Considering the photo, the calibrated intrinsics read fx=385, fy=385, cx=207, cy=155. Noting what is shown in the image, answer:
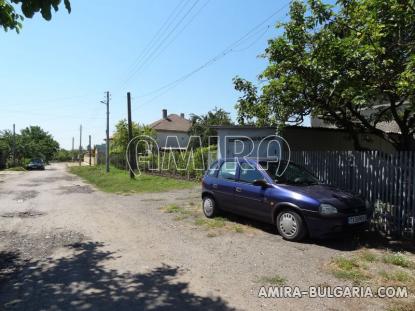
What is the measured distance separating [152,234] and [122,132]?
2997 centimetres

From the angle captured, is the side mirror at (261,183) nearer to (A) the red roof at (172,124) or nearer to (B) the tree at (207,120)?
(B) the tree at (207,120)

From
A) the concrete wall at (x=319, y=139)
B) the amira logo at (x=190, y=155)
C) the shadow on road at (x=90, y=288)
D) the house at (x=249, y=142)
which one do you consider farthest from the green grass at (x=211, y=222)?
the concrete wall at (x=319, y=139)

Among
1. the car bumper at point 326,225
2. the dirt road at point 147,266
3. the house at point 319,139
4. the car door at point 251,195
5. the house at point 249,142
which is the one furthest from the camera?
the house at point 249,142

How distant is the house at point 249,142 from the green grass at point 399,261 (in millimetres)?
7025

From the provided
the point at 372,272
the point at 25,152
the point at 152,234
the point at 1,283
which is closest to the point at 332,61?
the point at 372,272

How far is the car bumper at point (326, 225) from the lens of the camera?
6.96 meters

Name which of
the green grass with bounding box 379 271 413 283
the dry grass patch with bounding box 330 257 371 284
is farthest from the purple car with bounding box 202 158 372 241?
the green grass with bounding box 379 271 413 283

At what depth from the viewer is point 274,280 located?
5.30m

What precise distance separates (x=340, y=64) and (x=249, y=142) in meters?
6.92

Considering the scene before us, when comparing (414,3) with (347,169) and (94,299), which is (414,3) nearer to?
(347,169)

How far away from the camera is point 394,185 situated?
807 cm

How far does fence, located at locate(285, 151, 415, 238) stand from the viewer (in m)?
7.82

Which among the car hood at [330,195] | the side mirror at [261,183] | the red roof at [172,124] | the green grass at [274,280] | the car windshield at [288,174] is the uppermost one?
the red roof at [172,124]

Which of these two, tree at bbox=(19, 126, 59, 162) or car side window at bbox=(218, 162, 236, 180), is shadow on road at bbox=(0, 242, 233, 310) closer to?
car side window at bbox=(218, 162, 236, 180)
